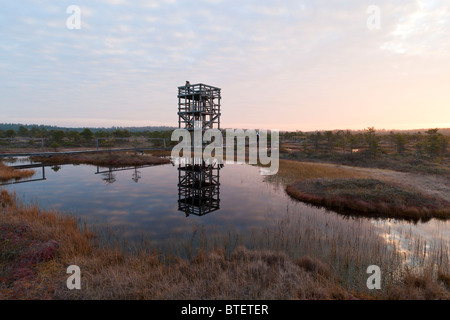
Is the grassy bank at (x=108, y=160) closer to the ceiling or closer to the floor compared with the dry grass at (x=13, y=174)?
closer to the ceiling

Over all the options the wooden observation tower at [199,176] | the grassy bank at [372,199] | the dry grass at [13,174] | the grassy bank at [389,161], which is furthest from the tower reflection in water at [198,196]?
the grassy bank at [389,161]

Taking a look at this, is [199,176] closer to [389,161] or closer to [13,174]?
[13,174]

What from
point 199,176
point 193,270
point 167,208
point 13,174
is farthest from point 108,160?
point 193,270

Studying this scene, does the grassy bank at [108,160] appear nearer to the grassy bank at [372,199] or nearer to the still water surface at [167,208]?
the still water surface at [167,208]

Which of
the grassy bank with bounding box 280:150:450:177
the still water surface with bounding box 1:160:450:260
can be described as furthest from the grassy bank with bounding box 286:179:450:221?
the grassy bank with bounding box 280:150:450:177

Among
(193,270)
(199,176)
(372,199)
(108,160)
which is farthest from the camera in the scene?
(108,160)

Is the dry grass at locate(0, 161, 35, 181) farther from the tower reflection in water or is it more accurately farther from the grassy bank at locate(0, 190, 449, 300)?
the tower reflection in water
